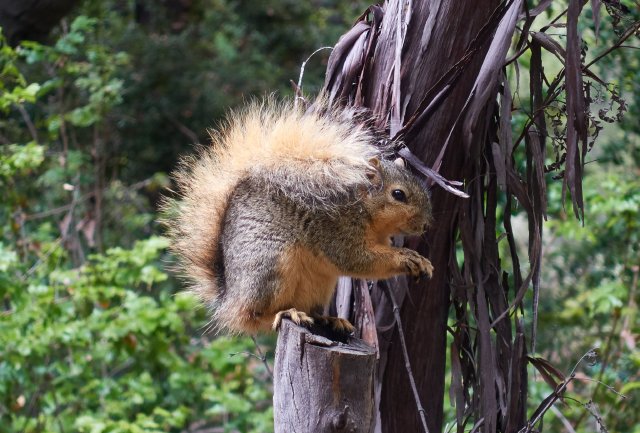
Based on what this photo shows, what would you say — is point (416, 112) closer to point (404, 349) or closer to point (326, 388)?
point (404, 349)

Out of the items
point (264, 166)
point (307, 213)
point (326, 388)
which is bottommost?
point (326, 388)

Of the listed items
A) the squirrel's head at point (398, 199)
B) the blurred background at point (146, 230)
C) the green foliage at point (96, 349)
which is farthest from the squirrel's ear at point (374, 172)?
the green foliage at point (96, 349)

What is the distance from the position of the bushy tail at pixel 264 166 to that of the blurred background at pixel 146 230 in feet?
1.66

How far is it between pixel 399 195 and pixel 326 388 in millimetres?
599

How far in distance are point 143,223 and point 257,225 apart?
107 inches

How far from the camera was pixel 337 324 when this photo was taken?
204 centimetres

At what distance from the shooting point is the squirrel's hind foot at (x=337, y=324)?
2.02 m

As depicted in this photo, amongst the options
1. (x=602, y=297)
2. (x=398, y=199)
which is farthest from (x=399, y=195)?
(x=602, y=297)

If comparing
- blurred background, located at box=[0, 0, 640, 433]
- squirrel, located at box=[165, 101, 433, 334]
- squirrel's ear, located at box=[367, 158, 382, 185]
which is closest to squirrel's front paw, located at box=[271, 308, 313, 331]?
squirrel, located at box=[165, 101, 433, 334]

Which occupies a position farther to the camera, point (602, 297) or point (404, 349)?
point (602, 297)

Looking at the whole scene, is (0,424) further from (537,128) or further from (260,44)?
(260,44)

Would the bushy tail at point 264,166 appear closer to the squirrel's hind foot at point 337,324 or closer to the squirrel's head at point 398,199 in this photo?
the squirrel's head at point 398,199

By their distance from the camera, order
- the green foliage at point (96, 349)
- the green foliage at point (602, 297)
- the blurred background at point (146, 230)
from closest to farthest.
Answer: the green foliage at point (96, 349)
the blurred background at point (146, 230)
the green foliage at point (602, 297)

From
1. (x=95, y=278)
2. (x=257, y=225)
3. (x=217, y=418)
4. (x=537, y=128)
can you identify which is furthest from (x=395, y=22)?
(x=217, y=418)
